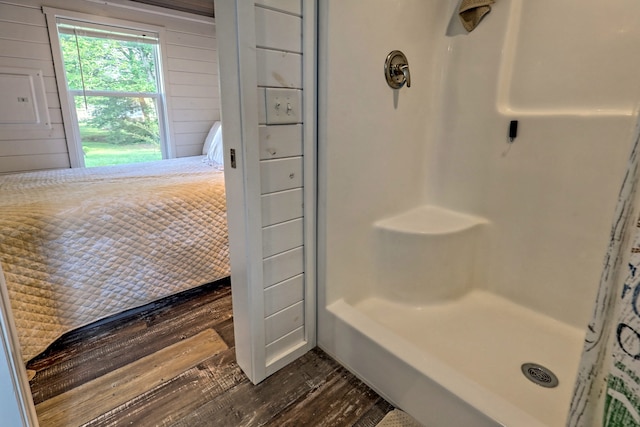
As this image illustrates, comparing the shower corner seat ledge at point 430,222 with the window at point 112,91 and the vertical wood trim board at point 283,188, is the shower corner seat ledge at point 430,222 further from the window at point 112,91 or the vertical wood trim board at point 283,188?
the window at point 112,91

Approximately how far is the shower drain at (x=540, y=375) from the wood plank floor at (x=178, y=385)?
0.60 m

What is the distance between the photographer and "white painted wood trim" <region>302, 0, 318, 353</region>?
123 centimetres

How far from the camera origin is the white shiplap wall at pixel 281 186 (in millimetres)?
1146

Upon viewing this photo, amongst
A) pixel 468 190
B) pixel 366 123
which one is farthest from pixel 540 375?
pixel 366 123

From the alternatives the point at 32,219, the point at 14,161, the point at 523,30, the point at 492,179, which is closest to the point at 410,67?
the point at 523,30

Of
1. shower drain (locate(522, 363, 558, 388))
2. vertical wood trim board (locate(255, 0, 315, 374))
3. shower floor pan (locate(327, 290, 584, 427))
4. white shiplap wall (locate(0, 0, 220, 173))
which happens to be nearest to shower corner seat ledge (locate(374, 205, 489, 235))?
shower floor pan (locate(327, 290, 584, 427))

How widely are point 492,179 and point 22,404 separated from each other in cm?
205

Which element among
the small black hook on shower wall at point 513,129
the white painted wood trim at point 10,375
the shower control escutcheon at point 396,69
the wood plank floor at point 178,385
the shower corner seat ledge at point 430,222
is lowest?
the wood plank floor at point 178,385

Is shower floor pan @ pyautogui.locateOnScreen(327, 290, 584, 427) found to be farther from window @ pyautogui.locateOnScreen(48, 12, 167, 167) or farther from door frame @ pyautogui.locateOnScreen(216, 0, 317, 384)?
window @ pyautogui.locateOnScreen(48, 12, 167, 167)

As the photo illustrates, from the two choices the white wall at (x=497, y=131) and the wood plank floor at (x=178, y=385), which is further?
the white wall at (x=497, y=131)

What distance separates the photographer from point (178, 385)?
4.50 feet

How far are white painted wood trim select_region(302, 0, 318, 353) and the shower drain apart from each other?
91 centimetres

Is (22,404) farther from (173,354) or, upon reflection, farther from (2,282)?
(173,354)

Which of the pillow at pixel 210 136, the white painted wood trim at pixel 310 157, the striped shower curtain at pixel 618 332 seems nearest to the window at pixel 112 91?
the pillow at pixel 210 136
